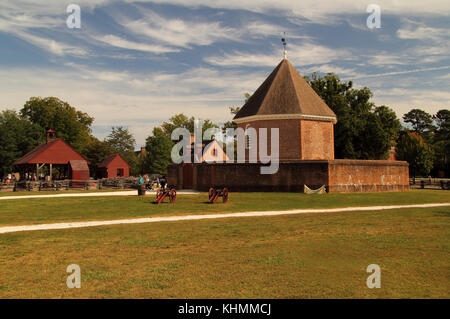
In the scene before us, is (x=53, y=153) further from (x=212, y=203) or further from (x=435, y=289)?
(x=435, y=289)

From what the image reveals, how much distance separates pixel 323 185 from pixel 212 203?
36.8ft

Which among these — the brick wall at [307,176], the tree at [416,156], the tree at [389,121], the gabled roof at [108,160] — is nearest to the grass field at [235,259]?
the brick wall at [307,176]

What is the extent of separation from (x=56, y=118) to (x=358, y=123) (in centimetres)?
5833

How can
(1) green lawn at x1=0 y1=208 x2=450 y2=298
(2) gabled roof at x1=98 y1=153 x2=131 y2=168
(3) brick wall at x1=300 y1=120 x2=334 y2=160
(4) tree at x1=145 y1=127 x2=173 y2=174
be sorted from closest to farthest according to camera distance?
(1) green lawn at x1=0 y1=208 x2=450 y2=298 < (3) brick wall at x1=300 y1=120 x2=334 y2=160 < (2) gabled roof at x1=98 y1=153 x2=131 y2=168 < (4) tree at x1=145 y1=127 x2=173 y2=174

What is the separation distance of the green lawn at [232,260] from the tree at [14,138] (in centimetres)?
5894

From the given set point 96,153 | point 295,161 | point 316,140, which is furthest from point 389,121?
point 96,153

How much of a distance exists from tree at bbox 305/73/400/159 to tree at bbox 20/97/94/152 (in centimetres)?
5035

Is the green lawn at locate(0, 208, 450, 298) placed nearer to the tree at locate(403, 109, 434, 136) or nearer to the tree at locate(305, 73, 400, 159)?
the tree at locate(305, 73, 400, 159)

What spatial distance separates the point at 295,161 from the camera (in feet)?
101

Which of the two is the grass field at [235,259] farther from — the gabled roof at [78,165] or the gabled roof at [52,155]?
the gabled roof at [52,155]

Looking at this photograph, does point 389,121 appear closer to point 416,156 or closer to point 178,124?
point 416,156

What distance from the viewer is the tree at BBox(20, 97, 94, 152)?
7644 cm

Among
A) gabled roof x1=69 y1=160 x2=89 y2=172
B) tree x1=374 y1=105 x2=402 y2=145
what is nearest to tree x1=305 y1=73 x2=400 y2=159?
tree x1=374 y1=105 x2=402 y2=145

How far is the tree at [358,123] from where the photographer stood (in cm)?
4756
